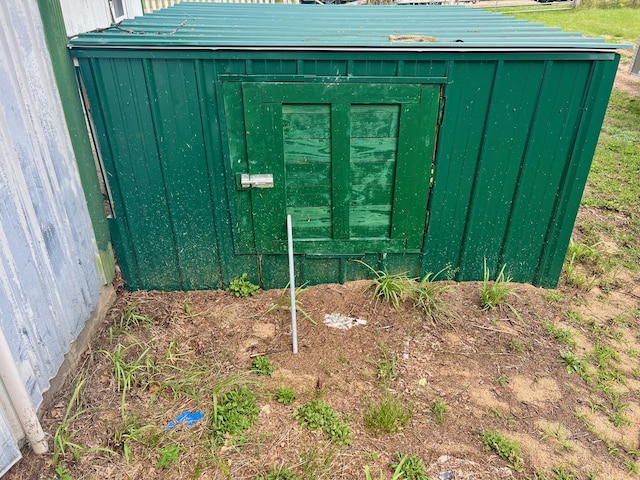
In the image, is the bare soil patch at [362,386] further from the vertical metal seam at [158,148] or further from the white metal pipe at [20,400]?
the vertical metal seam at [158,148]

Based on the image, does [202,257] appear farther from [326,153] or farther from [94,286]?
[326,153]

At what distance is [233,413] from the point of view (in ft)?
9.46

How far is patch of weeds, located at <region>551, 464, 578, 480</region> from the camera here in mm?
2604

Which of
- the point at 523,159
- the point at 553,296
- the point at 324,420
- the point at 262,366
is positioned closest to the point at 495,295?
the point at 553,296

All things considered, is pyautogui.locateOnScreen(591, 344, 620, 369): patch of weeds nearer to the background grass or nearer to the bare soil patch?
the bare soil patch

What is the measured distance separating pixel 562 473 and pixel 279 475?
1.52 m

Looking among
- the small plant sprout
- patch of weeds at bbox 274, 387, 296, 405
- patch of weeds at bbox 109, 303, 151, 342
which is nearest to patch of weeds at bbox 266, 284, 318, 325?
the small plant sprout

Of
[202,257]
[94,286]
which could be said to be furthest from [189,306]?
[94,286]

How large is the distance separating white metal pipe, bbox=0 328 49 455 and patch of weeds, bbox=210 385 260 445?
904 mm

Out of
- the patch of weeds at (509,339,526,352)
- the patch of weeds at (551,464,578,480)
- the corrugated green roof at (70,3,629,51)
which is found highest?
the corrugated green roof at (70,3,629,51)

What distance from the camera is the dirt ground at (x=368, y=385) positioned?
2654 mm

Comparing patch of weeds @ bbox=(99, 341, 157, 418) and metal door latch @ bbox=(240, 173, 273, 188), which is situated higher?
metal door latch @ bbox=(240, 173, 273, 188)

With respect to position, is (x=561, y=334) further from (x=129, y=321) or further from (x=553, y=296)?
(x=129, y=321)

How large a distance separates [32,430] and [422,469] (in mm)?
2070
